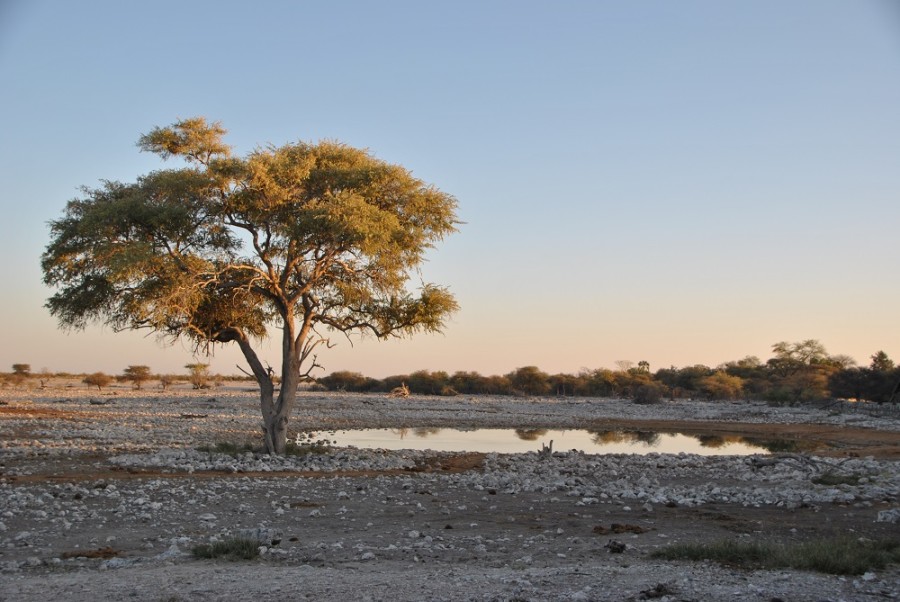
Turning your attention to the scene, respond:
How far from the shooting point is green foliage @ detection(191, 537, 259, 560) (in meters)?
8.10

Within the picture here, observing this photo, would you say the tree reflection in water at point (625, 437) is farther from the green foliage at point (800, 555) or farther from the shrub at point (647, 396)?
the shrub at point (647, 396)

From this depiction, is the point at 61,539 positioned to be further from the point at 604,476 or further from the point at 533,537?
the point at 604,476

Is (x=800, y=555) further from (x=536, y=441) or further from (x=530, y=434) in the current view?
(x=530, y=434)

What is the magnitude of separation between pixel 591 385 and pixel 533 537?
83.3 meters

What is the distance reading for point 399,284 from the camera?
66.3ft

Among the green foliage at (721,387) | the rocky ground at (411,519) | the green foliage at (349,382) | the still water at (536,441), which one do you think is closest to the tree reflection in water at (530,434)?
the still water at (536,441)

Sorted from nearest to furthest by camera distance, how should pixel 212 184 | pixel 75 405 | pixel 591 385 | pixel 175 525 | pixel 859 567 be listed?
pixel 859 567 < pixel 175 525 < pixel 212 184 < pixel 75 405 < pixel 591 385

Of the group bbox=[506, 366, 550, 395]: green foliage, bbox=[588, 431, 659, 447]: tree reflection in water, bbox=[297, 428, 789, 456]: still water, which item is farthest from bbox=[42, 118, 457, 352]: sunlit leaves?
bbox=[506, 366, 550, 395]: green foliage

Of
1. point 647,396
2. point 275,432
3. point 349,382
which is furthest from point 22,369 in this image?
point 275,432

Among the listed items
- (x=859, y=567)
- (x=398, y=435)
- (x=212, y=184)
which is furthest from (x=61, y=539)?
(x=398, y=435)

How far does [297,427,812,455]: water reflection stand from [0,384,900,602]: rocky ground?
5690 millimetres

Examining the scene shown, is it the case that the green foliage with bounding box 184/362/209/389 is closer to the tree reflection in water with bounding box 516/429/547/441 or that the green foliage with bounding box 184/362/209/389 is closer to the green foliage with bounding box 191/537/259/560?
the tree reflection in water with bounding box 516/429/547/441

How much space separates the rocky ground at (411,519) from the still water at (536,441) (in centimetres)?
540

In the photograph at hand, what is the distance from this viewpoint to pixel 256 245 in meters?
19.9
